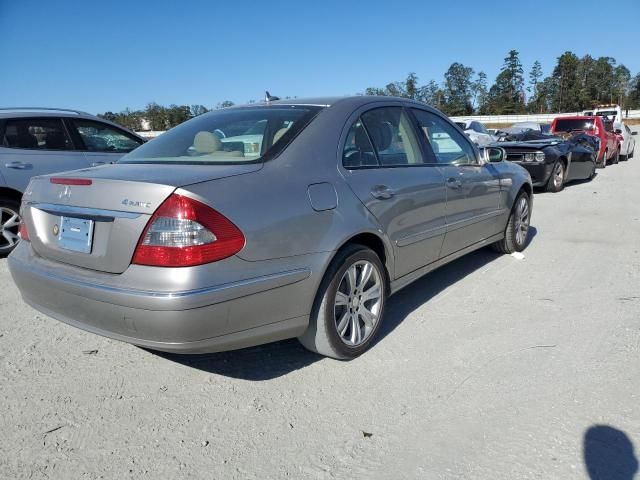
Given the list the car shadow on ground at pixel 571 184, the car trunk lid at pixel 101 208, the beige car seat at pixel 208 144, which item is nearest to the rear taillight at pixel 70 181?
the car trunk lid at pixel 101 208

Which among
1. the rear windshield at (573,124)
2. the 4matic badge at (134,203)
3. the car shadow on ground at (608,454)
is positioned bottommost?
the car shadow on ground at (608,454)

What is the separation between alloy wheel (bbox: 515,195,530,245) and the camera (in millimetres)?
5355

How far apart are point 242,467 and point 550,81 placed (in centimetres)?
11146

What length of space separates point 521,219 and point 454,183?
191cm

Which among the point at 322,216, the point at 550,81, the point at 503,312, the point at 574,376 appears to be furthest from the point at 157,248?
the point at 550,81

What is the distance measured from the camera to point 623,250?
18.2ft

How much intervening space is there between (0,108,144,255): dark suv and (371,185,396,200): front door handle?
167 inches

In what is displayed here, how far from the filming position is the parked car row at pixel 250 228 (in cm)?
225

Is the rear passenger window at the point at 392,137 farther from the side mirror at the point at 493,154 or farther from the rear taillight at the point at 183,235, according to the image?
the rear taillight at the point at 183,235

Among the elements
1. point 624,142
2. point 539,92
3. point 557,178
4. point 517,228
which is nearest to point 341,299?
point 517,228

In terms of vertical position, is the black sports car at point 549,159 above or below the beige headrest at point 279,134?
below

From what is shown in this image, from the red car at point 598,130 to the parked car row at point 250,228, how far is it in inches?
516

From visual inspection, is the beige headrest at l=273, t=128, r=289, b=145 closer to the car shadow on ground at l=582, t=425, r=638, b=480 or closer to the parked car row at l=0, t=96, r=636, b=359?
the parked car row at l=0, t=96, r=636, b=359

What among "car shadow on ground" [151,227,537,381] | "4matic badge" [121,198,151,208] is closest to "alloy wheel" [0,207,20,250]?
"car shadow on ground" [151,227,537,381]
